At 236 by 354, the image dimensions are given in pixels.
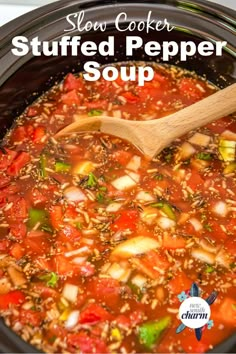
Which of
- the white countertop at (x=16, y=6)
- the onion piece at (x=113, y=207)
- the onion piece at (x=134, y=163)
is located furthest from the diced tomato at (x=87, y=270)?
the white countertop at (x=16, y=6)

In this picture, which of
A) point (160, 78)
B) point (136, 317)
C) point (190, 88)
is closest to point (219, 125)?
point (190, 88)

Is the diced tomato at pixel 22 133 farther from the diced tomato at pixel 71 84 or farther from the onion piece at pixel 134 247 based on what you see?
the onion piece at pixel 134 247

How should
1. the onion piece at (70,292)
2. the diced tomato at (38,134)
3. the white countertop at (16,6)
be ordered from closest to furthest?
the onion piece at (70,292)
the diced tomato at (38,134)
the white countertop at (16,6)

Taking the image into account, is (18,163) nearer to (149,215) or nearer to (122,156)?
(122,156)

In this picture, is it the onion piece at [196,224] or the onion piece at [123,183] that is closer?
the onion piece at [196,224]

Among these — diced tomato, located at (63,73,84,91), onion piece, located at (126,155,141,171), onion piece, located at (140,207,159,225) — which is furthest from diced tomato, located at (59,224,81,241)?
diced tomato, located at (63,73,84,91)

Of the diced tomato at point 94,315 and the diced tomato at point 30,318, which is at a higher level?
the diced tomato at point 94,315
